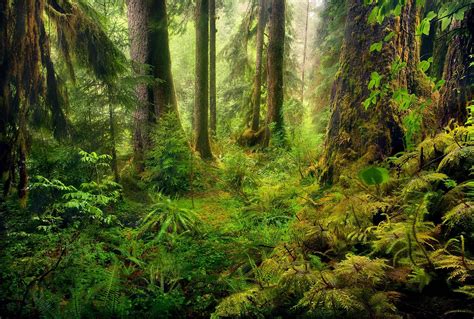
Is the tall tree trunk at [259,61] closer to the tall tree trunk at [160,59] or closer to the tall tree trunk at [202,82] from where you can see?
the tall tree trunk at [202,82]

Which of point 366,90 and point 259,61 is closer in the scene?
point 366,90

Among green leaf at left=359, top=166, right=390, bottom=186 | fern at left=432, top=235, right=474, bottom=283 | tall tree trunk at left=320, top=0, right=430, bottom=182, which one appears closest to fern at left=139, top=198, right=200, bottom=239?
tall tree trunk at left=320, top=0, right=430, bottom=182

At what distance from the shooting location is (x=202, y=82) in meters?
10.5

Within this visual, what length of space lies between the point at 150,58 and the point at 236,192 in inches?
160

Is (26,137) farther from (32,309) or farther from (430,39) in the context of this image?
(430,39)

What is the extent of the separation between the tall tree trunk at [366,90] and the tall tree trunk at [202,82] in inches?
224

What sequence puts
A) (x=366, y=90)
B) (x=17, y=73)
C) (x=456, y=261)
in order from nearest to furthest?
1. (x=456, y=261)
2. (x=17, y=73)
3. (x=366, y=90)

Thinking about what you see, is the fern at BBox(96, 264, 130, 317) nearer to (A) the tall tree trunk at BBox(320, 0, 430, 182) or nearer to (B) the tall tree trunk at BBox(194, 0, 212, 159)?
(A) the tall tree trunk at BBox(320, 0, 430, 182)

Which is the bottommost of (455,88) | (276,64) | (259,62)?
(455,88)

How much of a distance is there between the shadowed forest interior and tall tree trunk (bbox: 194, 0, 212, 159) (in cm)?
129

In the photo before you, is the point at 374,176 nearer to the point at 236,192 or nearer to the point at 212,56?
the point at 236,192

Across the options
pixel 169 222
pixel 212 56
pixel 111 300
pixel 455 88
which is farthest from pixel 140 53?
pixel 455 88

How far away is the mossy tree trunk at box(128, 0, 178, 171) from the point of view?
325 inches

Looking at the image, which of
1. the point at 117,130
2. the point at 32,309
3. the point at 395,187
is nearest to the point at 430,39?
the point at 395,187
